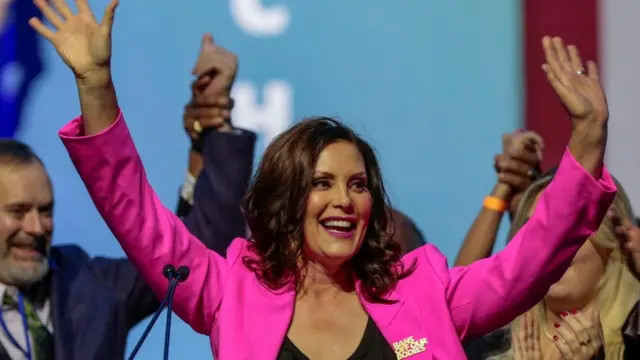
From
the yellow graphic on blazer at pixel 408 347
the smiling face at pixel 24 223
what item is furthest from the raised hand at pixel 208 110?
the yellow graphic on blazer at pixel 408 347

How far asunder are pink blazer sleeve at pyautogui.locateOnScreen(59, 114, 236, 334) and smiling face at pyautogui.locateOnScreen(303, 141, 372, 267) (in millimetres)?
183

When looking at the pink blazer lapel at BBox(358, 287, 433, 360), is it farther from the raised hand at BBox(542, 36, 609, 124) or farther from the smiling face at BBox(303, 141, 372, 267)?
the raised hand at BBox(542, 36, 609, 124)

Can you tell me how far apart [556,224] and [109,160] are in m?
0.70

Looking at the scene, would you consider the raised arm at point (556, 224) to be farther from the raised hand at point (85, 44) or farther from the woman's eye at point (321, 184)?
the raised hand at point (85, 44)

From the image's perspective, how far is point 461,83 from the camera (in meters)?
3.30

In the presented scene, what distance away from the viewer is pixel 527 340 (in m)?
2.41

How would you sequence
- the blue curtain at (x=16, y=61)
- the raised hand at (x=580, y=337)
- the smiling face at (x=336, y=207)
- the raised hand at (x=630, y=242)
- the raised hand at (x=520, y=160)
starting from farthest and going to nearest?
the blue curtain at (x=16, y=61)
the raised hand at (x=520, y=160)
the raised hand at (x=580, y=337)
the raised hand at (x=630, y=242)
the smiling face at (x=336, y=207)

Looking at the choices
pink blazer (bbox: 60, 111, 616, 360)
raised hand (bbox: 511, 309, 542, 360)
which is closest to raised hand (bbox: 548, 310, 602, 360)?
raised hand (bbox: 511, 309, 542, 360)

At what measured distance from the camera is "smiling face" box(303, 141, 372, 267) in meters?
1.98

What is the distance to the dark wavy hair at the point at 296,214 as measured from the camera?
2.01 metres

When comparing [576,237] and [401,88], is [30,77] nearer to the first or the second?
[401,88]

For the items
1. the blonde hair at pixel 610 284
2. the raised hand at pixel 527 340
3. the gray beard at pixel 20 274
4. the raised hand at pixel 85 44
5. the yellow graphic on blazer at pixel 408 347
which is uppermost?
the raised hand at pixel 85 44

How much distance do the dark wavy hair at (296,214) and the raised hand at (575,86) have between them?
0.37 m

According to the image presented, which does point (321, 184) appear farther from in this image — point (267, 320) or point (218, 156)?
point (218, 156)
